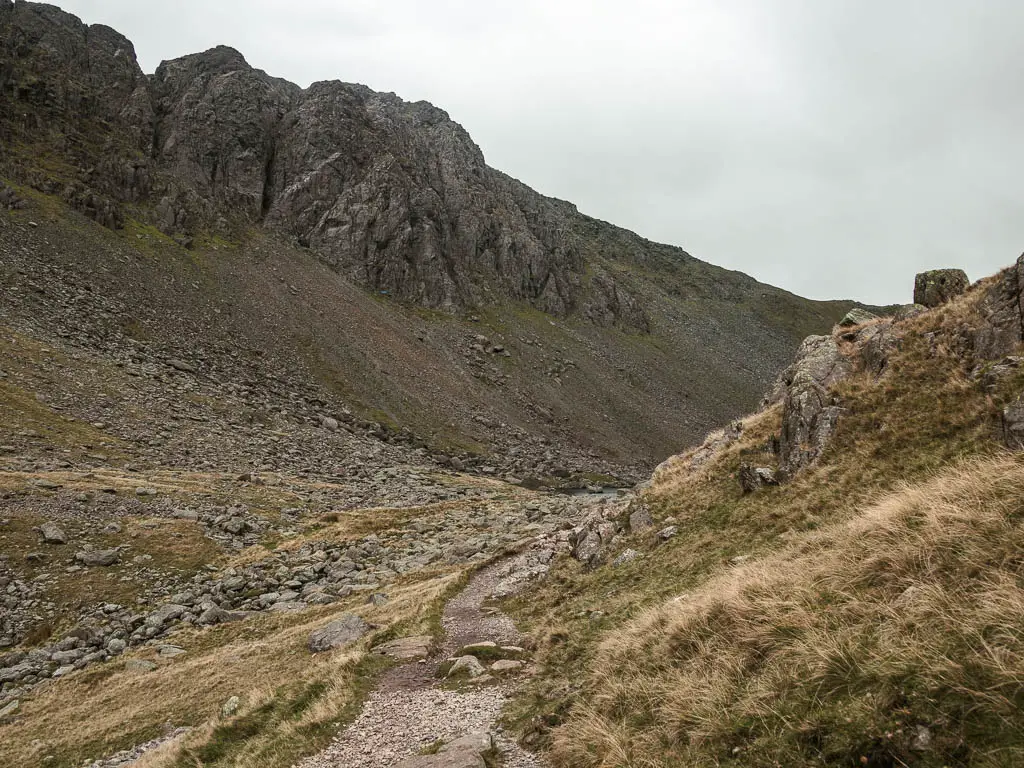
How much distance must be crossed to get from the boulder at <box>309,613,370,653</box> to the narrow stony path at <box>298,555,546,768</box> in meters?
5.29

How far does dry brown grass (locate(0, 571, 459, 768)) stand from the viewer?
12578 mm

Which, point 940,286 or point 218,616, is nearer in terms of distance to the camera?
point 940,286

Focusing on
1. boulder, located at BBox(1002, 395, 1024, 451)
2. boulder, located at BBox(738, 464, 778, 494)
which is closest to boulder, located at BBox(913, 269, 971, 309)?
boulder, located at BBox(738, 464, 778, 494)

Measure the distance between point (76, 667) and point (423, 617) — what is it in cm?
1472

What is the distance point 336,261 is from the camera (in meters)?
126

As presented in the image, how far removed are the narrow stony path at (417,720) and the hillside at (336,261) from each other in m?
68.7

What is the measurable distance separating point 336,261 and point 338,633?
117 m

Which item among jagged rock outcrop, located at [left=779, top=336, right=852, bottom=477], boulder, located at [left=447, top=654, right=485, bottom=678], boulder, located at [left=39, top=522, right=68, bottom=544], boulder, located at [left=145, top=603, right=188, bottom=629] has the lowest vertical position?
boulder, located at [left=145, top=603, right=188, bottom=629]

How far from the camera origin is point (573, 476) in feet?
285

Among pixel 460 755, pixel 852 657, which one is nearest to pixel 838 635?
pixel 852 657

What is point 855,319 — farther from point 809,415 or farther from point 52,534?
point 52,534

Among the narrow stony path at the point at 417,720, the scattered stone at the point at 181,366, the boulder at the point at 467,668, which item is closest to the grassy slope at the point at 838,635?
the narrow stony path at the point at 417,720

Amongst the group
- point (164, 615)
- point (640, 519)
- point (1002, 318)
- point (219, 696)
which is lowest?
point (164, 615)

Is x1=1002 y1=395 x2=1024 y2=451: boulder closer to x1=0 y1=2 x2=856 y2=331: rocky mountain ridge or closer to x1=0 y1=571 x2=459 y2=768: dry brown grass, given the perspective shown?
x1=0 y1=571 x2=459 y2=768: dry brown grass
